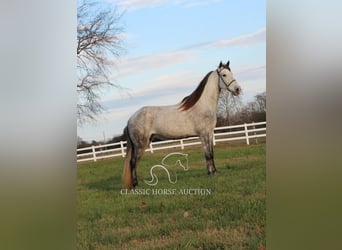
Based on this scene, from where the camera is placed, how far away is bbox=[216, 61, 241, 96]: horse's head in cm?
368

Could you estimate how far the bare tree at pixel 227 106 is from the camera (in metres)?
3.69

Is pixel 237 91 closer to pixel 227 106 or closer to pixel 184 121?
pixel 227 106

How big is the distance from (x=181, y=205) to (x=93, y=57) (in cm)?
141

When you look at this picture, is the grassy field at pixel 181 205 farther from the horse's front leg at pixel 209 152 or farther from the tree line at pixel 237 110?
the tree line at pixel 237 110

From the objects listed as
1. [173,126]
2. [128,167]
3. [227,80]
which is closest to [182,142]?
[173,126]

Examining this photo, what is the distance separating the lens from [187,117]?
380 centimetres

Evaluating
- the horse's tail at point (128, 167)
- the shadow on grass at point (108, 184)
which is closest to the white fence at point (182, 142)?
the horse's tail at point (128, 167)

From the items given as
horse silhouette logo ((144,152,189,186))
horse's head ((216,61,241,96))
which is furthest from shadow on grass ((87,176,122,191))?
horse's head ((216,61,241,96))
